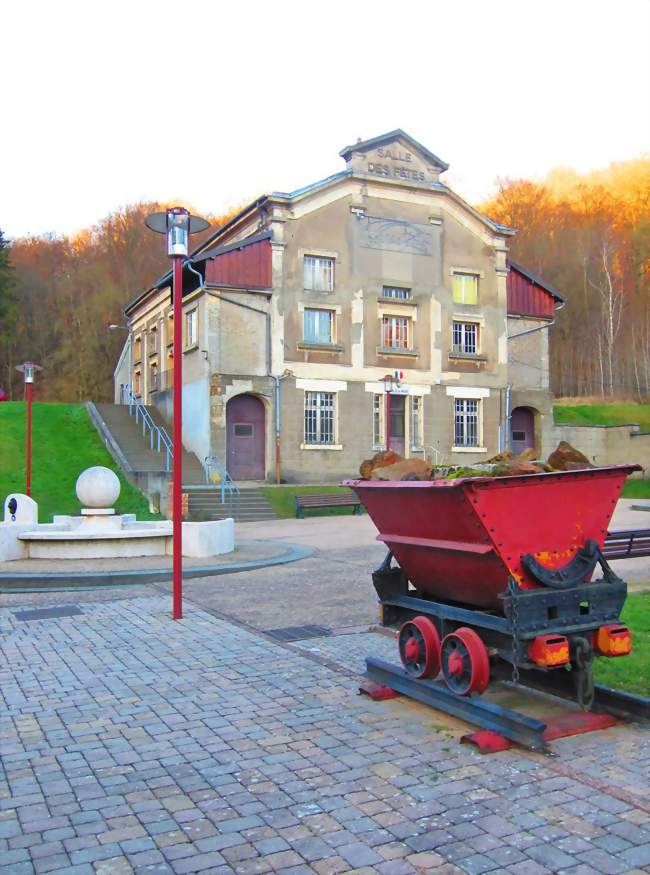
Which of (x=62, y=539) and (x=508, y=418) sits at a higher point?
(x=508, y=418)

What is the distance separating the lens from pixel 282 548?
16188 mm

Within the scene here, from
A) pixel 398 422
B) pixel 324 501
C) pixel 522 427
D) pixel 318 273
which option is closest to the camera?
pixel 324 501

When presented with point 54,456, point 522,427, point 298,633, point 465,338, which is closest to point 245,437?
point 54,456

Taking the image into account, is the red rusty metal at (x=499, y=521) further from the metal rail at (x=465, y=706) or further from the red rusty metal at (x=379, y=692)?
the red rusty metal at (x=379, y=692)

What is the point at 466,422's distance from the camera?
34469 mm

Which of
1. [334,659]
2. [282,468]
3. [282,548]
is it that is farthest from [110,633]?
[282,468]

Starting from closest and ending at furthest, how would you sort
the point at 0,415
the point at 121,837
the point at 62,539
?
1. the point at 121,837
2. the point at 62,539
3. the point at 0,415

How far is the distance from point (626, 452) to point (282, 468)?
52.2 feet

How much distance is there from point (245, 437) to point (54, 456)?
23.2 feet

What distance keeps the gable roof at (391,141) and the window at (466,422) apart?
400 inches

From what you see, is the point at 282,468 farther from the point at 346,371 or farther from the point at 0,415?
the point at 0,415

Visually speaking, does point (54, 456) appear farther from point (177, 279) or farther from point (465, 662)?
point (465, 662)

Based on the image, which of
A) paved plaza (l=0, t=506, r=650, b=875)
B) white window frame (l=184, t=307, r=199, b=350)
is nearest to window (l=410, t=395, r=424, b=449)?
white window frame (l=184, t=307, r=199, b=350)

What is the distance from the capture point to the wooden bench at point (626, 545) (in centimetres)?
1147
